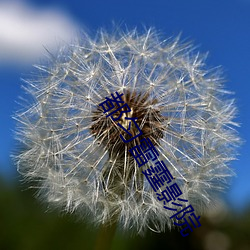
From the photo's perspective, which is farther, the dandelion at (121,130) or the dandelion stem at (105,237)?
the dandelion at (121,130)

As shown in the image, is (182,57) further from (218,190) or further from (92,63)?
(218,190)

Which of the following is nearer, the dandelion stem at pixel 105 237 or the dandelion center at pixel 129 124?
the dandelion stem at pixel 105 237

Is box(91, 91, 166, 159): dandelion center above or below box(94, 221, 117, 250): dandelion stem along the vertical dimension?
above

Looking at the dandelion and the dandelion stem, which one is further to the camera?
the dandelion

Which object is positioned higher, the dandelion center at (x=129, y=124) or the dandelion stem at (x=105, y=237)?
the dandelion center at (x=129, y=124)

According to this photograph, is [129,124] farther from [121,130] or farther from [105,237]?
[105,237]

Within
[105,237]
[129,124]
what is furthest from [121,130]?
[105,237]

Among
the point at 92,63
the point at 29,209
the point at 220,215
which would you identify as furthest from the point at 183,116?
the point at 220,215
